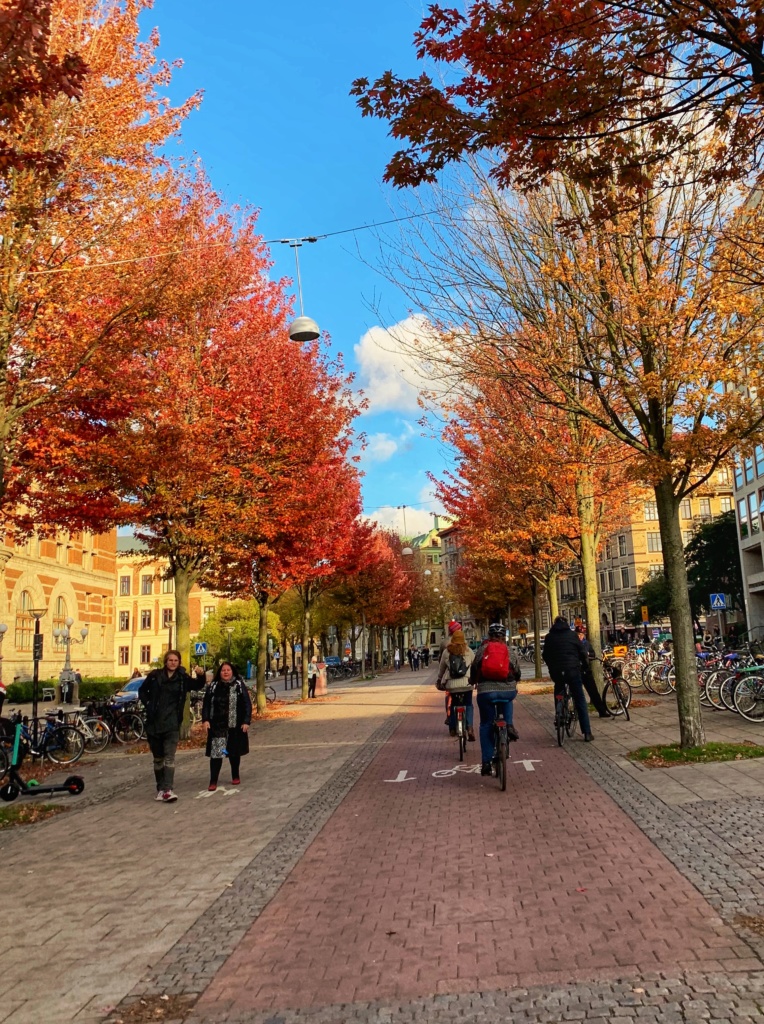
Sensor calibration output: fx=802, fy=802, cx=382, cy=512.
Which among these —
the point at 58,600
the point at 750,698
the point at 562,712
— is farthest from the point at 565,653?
the point at 58,600

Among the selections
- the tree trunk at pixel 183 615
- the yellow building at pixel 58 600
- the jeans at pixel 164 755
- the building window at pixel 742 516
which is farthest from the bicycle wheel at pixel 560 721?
the building window at pixel 742 516

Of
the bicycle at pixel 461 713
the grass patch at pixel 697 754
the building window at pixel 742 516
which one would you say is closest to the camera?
the grass patch at pixel 697 754

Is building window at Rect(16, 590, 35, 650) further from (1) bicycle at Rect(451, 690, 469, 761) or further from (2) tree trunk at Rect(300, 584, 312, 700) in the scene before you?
(1) bicycle at Rect(451, 690, 469, 761)

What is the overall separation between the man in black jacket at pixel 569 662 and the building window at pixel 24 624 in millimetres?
31684

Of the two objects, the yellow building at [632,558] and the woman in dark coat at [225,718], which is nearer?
the woman in dark coat at [225,718]

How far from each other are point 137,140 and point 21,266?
2.65 meters

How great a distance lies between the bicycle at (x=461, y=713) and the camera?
11562 mm

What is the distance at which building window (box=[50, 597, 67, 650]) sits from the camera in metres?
40.7

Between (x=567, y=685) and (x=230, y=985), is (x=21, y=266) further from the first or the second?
(x=567, y=685)

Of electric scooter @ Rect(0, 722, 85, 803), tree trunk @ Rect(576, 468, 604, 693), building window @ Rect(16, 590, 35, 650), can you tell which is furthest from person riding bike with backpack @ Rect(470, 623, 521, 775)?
building window @ Rect(16, 590, 35, 650)

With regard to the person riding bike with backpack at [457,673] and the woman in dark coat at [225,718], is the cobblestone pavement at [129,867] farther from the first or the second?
the person riding bike with backpack at [457,673]

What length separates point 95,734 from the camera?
16531 millimetres

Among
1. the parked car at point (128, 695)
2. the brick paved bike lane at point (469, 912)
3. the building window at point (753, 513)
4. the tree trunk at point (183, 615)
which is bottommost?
the brick paved bike lane at point (469, 912)

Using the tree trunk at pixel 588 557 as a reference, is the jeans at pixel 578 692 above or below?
below
